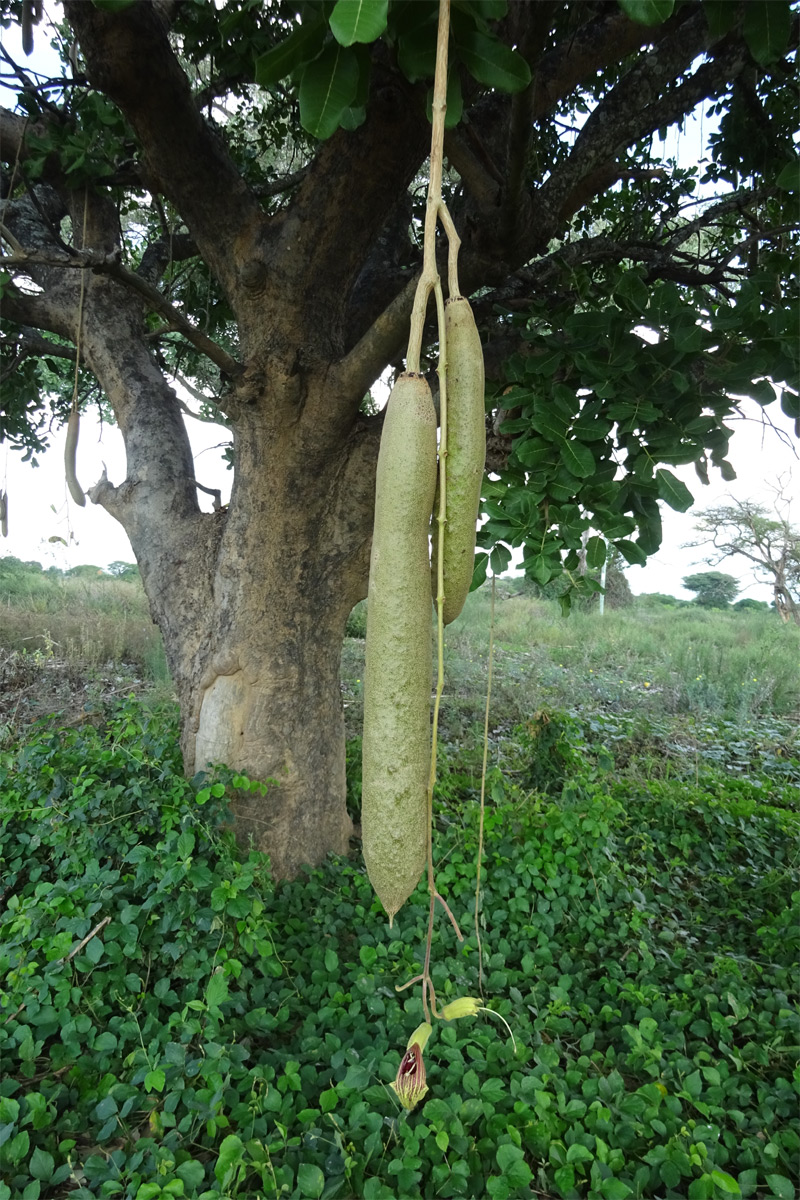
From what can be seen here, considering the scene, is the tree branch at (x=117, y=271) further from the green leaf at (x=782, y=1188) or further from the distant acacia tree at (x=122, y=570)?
the distant acacia tree at (x=122, y=570)

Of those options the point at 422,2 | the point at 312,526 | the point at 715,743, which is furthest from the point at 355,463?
the point at 715,743

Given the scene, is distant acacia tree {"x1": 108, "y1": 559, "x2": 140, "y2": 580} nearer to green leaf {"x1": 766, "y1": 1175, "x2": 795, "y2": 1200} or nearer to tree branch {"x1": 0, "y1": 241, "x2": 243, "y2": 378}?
tree branch {"x1": 0, "y1": 241, "x2": 243, "y2": 378}

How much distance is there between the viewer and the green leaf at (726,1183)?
5.48 feet

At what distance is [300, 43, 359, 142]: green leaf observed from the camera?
1.12m

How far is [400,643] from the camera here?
0.91m

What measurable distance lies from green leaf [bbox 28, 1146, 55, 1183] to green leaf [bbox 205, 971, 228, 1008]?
0.51m

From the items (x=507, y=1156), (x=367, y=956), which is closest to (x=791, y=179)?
(x=507, y=1156)

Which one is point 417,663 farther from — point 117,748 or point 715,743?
point 715,743

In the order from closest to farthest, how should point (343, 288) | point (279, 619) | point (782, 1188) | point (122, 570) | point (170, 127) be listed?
point (782, 1188) → point (170, 127) → point (343, 288) → point (279, 619) → point (122, 570)

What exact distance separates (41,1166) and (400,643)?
164 centimetres

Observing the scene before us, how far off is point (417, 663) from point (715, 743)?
5.24 metres

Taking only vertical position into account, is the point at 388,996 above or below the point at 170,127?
below

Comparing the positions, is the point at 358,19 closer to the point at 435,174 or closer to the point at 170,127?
the point at 435,174

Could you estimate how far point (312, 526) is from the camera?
318 centimetres
